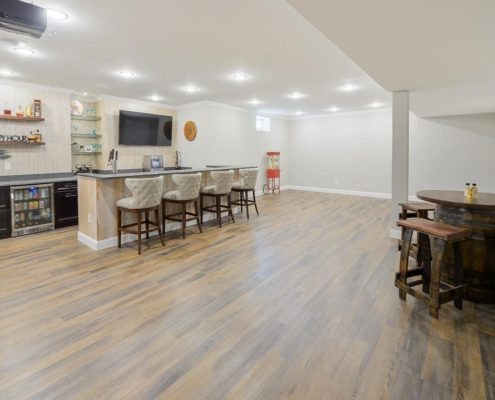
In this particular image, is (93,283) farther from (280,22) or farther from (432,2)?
(432,2)

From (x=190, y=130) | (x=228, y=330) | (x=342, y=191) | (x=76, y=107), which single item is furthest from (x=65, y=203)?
(x=342, y=191)

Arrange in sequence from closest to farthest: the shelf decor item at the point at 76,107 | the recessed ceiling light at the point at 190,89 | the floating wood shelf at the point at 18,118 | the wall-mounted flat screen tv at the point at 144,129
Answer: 1. the floating wood shelf at the point at 18,118
2. the recessed ceiling light at the point at 190,89
3. the shelf decor item at the point at 76,107
4. the wall-mounted flat screen tv at the point at 144,129

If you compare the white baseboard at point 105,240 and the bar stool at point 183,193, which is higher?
the bar stool at point 183,193

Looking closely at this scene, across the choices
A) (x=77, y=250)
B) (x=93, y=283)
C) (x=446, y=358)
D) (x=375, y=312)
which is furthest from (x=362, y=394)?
(x=77, y=250)

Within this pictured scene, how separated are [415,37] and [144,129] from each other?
609 centimetres

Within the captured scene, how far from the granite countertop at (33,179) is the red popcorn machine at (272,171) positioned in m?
5.42

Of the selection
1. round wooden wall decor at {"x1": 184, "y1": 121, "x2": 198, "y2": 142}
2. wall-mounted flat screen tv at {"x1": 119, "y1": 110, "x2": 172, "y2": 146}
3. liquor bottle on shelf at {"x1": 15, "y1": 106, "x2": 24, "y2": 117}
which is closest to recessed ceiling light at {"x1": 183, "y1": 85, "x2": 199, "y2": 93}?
round wooden wall decor at {"x1": 184, "y1": 121, "x2": 198, "y2": 142}

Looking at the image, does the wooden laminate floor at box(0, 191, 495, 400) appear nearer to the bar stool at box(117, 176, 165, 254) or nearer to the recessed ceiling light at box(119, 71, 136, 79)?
the bar stool at box(117, 176, 165, 254)

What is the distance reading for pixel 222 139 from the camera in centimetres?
770

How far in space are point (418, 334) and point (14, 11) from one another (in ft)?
Result: 12.9

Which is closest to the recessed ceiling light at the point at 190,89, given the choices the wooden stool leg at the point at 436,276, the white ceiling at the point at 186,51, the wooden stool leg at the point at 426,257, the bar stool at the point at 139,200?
the white ceiling at the point at 186,51

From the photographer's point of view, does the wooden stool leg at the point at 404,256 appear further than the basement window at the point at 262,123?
No

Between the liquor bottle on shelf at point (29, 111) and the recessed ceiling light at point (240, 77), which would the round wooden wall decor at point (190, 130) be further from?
the liquor bottle on shelf at point (29, 111)

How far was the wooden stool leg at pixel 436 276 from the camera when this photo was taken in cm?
238
